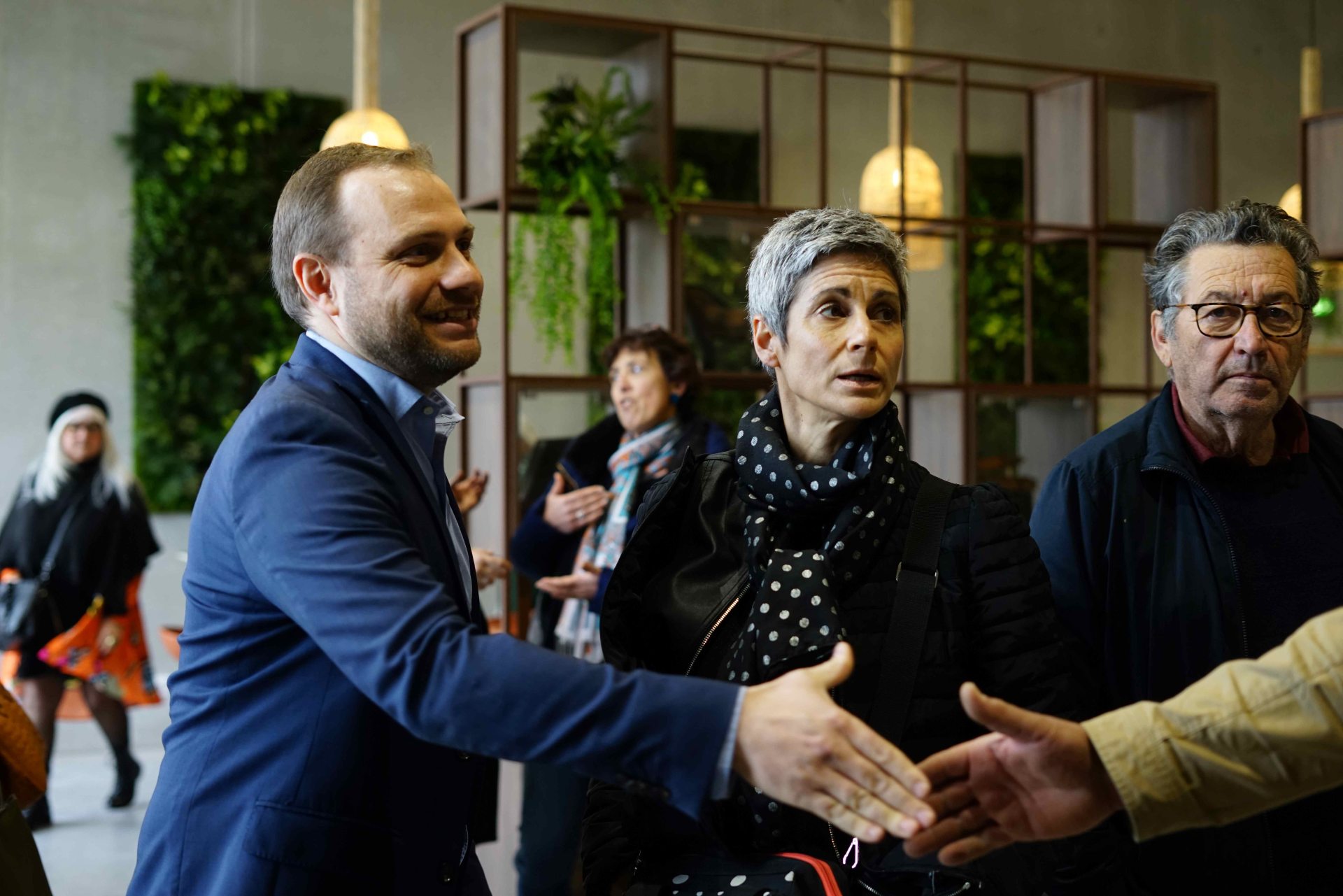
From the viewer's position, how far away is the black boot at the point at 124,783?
608 cm

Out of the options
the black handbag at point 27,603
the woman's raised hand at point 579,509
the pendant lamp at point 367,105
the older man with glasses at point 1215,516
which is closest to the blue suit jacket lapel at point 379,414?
the older man with glasses at point 1215,516

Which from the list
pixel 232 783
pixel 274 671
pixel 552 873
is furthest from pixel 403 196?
pixel 552 873

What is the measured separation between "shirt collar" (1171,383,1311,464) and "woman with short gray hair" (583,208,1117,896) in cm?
42

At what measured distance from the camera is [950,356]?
30.4 feet

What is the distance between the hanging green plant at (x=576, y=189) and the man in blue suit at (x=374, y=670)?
334 cm

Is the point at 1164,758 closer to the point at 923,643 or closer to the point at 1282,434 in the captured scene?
the point at 923,643

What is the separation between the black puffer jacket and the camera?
180 centimetres

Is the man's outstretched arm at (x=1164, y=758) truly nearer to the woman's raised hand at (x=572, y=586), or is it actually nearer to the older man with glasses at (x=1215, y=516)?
the older man with glasses at (x=1215, y=516)

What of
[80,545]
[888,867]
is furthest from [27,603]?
[888,867]

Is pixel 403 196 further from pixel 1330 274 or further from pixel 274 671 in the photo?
pixel 1330 274

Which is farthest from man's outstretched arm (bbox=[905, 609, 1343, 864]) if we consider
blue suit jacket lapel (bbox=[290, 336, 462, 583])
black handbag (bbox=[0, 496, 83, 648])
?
black handbag (bbox=[0, 496, 83, 648])

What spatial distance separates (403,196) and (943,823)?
104 centimetres

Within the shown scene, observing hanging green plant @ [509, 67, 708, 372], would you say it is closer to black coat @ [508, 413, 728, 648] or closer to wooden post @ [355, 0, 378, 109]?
black coat @ [508, 413, 728, 648]

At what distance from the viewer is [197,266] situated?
7434mm
